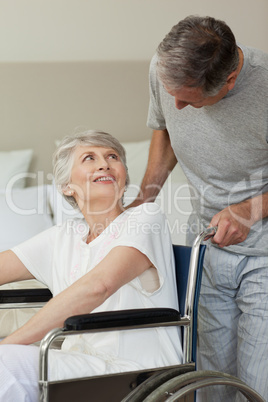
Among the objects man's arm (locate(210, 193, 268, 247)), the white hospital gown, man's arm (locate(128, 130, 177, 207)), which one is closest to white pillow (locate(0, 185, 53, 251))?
man's arm (locate(128, 130, 177, 207))

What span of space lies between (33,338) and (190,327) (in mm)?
431

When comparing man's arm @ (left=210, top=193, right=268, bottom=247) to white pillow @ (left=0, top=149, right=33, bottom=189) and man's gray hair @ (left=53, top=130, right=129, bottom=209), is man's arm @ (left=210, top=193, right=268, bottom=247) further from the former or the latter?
white pillow @ (left=0, top=149, right=33, bottom=189)

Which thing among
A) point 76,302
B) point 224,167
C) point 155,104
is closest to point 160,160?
point 155,104

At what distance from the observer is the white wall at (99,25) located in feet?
11.1

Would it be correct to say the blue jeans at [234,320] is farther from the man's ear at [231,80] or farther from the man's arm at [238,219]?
the man's ear at [231,80]

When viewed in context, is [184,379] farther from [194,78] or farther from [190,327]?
[194,78]

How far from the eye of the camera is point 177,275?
1.78 metres

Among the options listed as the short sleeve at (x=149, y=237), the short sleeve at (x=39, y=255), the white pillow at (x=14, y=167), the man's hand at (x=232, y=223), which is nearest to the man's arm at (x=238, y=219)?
the man's hand at (x=232, y=223)

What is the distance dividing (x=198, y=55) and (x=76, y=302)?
2.56 feet

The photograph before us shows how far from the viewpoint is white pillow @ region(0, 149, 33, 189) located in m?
3.36

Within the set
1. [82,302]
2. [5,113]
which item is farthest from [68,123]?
[82,302]

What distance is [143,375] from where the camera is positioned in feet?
4.86

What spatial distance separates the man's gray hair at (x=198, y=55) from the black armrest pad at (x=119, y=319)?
2.21 feet

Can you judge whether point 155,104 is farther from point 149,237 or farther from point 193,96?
point 149,237
